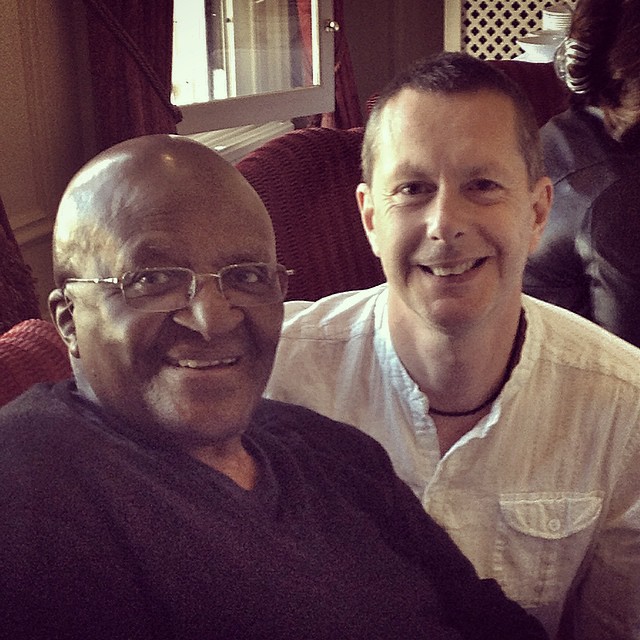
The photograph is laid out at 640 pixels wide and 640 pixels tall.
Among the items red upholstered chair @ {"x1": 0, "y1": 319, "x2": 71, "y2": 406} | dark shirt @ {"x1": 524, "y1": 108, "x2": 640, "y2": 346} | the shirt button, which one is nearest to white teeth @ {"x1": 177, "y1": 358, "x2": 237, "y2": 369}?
red upholstered chair @ {"x1": 0, "y1": 319, "x2": 71, "y2": 406}

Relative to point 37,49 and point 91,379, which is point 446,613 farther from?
point 37,49

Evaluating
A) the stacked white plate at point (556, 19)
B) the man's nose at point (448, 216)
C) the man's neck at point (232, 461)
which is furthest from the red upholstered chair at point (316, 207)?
the stacked white plate at point (556, 19)

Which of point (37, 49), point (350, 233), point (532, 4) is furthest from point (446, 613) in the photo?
point (532, 4)

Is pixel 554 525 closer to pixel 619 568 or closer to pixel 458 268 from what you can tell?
pixel 619 568

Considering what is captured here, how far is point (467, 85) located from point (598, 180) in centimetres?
58

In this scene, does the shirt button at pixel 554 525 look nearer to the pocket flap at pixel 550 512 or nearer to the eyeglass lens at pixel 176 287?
the pocket flap at pixel 550 512

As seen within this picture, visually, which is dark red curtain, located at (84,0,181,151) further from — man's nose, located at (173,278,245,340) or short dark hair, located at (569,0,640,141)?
man's nose, located at (173,278,245,340)

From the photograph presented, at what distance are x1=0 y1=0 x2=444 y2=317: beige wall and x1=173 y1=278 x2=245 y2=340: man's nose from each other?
1.27 meters

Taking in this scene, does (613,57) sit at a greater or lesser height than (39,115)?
greater

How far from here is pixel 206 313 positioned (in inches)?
19.4

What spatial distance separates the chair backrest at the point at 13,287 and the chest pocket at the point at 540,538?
0.74m

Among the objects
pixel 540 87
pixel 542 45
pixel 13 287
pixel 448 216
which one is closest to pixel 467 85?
pixel 448 216

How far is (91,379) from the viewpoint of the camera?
51 centimetres

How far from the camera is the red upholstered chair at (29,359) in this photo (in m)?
0.76
